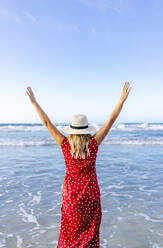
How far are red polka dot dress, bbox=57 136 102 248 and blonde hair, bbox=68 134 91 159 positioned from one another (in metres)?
0.06

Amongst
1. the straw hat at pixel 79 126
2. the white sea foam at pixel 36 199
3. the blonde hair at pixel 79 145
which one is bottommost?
the white sea foam at pixel 36 199

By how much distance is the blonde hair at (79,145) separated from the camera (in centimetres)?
220

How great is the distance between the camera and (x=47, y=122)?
240cm

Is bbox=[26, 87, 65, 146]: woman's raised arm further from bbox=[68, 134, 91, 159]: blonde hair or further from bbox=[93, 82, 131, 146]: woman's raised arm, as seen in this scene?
bbox=[93, 82, 131, 146]: woman's raised arm

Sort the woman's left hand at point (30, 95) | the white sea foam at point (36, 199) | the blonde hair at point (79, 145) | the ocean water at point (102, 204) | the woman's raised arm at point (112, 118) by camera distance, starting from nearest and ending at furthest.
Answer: the blonde hair at point (79, 145), the woman's raised arm at point (112, 118), the woman's left hand at point (30, 95), the ocean water at point (102, 204), the white sea foam at point (36, 199)

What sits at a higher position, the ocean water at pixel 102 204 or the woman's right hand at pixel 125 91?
the woman's right hand at pixel 125 91

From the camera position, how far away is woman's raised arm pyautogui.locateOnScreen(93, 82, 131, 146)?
2.34 m

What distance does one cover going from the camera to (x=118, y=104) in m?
2.46

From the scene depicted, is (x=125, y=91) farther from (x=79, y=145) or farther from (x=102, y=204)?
(x=102, y=204)

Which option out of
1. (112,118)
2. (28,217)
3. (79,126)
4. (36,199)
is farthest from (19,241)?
(112,118)

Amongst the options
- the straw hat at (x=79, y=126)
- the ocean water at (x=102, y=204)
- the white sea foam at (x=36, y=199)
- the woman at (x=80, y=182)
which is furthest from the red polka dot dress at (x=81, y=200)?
the white sea foam at (x=36, y=199)

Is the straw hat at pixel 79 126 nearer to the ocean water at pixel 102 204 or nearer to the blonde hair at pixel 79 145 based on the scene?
the blonde hair at pixel 79 145

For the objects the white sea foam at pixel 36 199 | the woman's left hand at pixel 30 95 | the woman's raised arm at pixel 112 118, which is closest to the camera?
the woman's raised arm at pixel 112 118

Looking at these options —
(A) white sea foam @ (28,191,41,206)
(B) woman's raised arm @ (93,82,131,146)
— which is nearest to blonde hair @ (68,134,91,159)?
(B) woman's raised arm @ (93,82,131,146)
